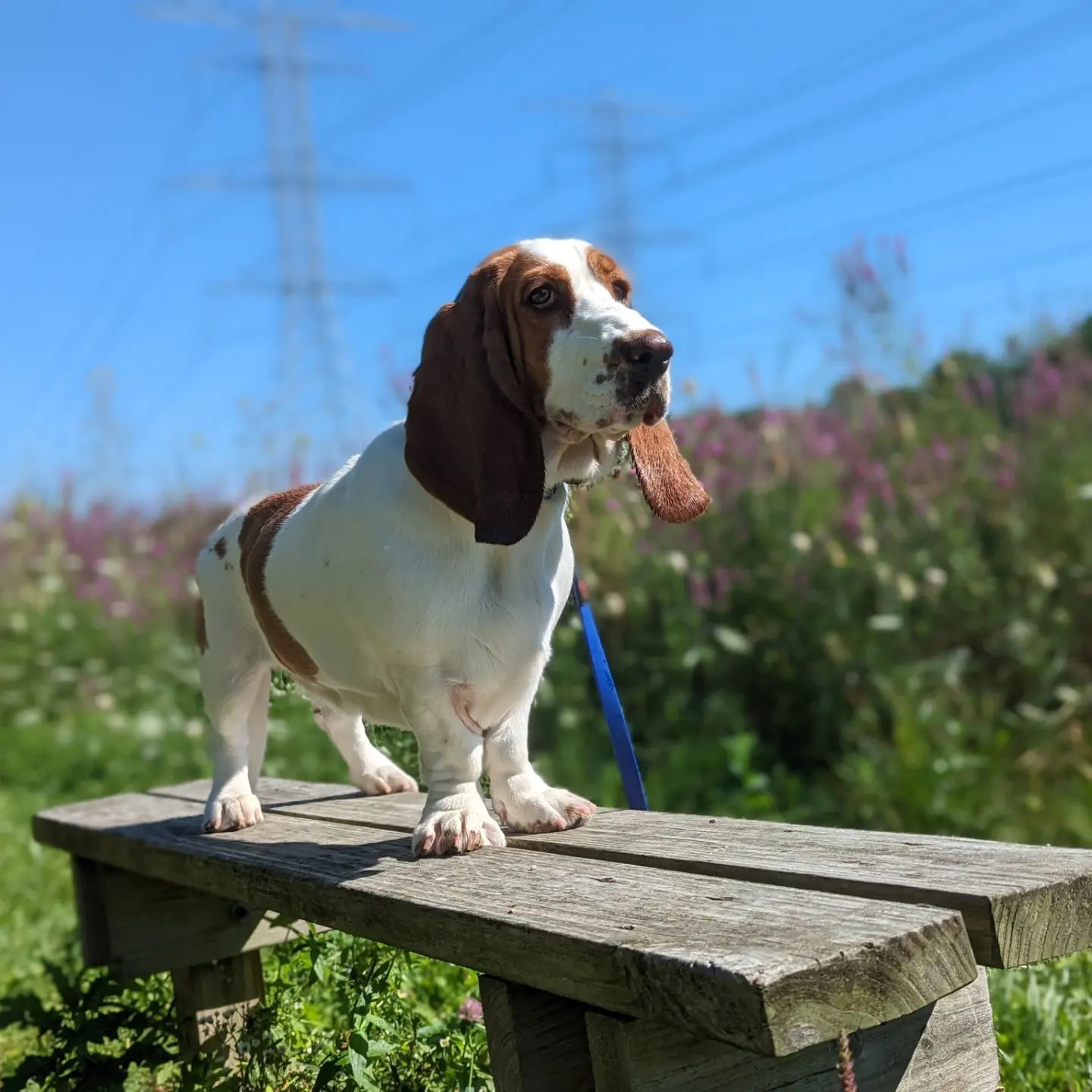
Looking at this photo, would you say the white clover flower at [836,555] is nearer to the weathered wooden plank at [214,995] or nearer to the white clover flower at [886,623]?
the white clover flower at [886,623]

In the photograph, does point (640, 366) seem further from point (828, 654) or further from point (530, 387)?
point (828, 654)

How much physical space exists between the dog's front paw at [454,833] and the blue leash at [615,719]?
0.54 metres

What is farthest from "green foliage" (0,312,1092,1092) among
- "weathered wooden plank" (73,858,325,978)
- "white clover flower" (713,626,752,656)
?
"weathered wooden plank" (73,858,325,978)

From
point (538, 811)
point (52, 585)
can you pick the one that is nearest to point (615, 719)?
point (538, 811)

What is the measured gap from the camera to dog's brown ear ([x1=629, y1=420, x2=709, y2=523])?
2.13 m

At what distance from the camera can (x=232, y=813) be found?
2.68 m

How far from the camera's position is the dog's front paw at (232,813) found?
8.77ft

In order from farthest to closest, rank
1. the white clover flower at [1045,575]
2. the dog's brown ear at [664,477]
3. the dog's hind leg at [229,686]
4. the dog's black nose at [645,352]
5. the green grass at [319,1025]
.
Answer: the white clover flower at [1045,575] < the dog's hind leg at [229,686] < the green grass at [319,1025] < the dog's brown ear at [664,477] < the dog's black nose at [645,352]

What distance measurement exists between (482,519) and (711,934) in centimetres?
79

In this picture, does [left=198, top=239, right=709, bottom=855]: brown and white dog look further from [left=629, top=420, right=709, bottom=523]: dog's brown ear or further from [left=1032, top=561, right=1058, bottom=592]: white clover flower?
[left=1032, top=561, right=1058, bottom=592]: white clover flower

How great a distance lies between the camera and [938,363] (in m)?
6.41

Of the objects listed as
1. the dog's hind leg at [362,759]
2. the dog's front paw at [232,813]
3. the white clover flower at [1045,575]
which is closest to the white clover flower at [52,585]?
the dog's hind leg at [362,759]

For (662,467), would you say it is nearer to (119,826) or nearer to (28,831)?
(119,826)

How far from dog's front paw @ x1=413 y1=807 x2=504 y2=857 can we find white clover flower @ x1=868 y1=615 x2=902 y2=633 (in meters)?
3.34
